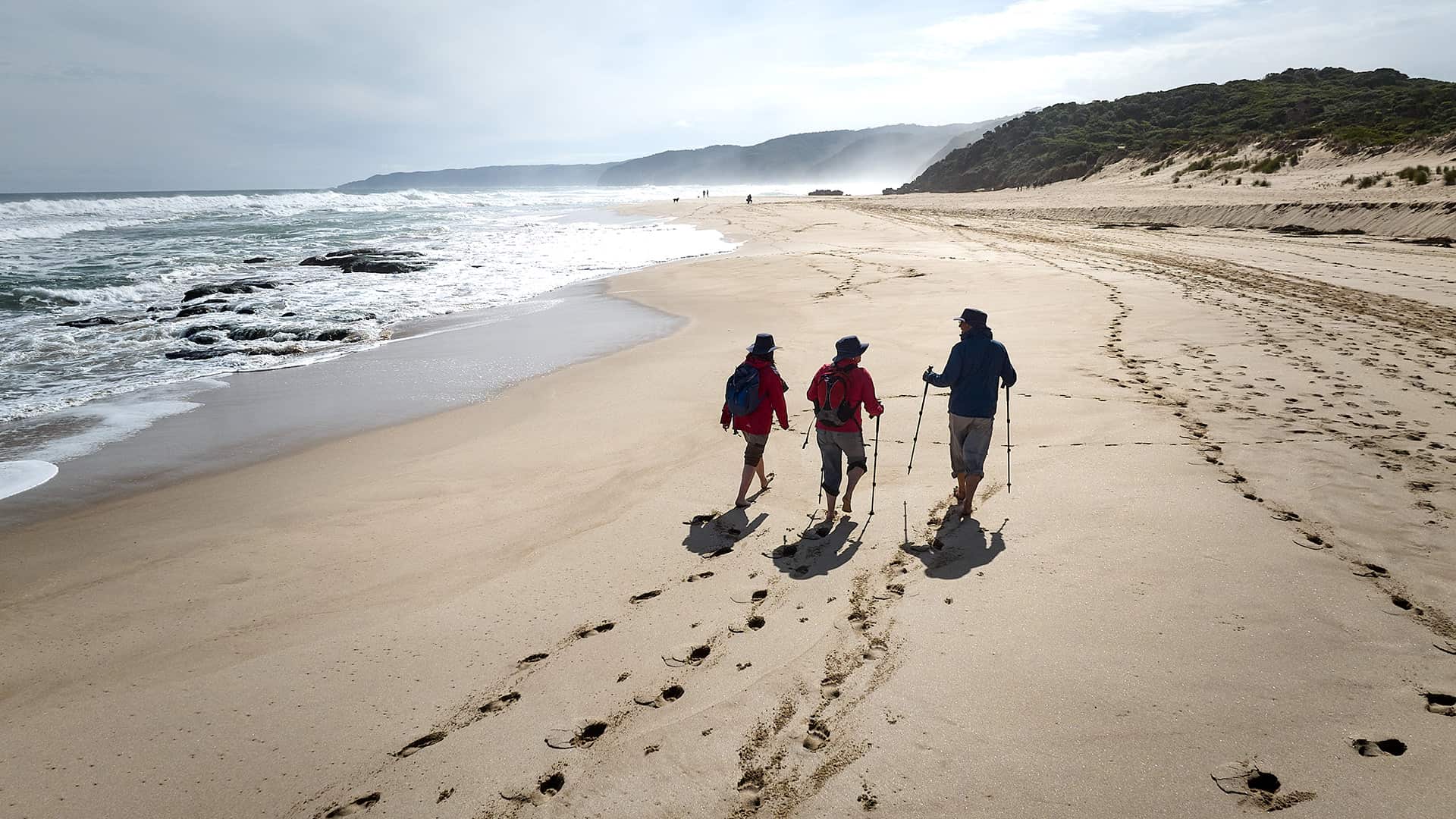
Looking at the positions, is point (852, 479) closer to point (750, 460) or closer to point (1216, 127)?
point (750, 460)

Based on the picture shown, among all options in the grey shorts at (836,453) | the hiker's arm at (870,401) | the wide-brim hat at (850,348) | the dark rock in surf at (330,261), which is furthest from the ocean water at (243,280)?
the hiker's arm at (870,401)

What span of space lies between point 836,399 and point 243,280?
75.2 feet

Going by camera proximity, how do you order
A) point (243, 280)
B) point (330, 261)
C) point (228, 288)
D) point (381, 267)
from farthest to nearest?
point (330, 261) → point (381, 267) → point (243, 280) → point (228, 288)

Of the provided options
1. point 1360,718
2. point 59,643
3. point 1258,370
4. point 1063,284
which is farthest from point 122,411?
point 1063,284

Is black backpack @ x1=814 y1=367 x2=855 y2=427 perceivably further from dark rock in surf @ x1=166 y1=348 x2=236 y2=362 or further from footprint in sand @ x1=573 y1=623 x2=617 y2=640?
dark rock in surf @ x1=166 y1=348 x2=236 y2=362

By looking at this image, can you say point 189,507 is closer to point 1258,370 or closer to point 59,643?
point 59,643

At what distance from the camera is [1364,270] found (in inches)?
614

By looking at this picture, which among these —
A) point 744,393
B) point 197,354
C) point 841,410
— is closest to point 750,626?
point 841,410

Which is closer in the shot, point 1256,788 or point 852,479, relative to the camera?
point 1256,788

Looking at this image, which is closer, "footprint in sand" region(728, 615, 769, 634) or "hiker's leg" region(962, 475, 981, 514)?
"footprint in sand" region(728, 615, 769, 634)

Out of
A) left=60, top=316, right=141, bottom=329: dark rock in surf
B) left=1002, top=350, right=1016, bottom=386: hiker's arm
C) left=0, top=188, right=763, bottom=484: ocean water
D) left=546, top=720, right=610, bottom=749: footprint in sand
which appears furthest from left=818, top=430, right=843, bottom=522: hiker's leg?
left=60, top=316, right=141, bottom=329: dark rock in surf

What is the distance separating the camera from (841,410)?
227 inches

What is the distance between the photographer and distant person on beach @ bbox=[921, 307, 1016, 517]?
5.75m

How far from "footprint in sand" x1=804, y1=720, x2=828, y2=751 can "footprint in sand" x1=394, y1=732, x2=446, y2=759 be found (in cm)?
183
